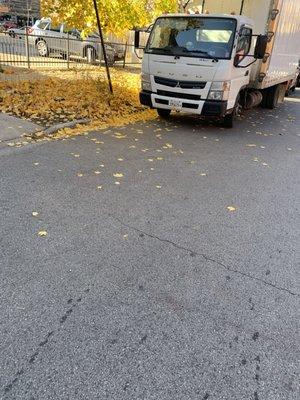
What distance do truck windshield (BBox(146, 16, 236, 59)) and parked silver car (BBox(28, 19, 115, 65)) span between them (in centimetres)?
997

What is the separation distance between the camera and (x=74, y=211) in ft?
14.0

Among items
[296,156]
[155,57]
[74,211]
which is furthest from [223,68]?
[74,211]

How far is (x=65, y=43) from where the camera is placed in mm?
17672

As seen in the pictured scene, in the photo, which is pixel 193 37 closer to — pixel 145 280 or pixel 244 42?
pixel 244 42

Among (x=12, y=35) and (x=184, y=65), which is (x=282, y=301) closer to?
(x=184, y=65)

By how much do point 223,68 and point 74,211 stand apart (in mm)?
5095

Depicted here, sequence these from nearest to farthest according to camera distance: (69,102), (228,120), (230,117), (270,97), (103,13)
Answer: (230,117)
(228,120)
(69,102)
(103,13)
(270,97)

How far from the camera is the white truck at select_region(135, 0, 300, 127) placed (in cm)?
790

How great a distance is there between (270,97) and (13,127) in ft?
29.8

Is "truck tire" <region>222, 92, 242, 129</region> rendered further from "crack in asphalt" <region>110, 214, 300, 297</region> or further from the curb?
"crack in asphalt" <region>110, 214, 300, 297</region>

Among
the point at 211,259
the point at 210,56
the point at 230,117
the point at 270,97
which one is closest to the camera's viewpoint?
the point at 211,259

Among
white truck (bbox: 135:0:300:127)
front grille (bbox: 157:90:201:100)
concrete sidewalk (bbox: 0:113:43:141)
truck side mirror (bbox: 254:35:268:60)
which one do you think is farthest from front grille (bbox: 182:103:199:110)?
concrete sidewalk (bbox: 0:113:43:141)

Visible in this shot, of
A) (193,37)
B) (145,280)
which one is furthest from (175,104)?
(145,280)

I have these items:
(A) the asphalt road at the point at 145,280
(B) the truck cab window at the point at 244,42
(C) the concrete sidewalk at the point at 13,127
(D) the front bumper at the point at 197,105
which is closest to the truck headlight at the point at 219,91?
(D) the front bumper at the point at 197,105
